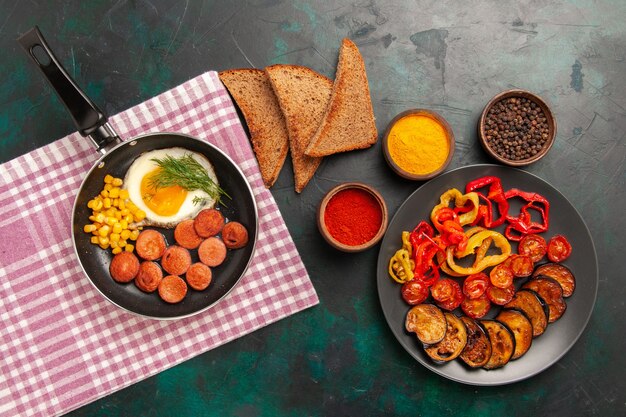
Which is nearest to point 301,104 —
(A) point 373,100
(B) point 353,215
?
(A) point 373,100

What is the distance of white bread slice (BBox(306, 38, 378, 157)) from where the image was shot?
3.98 metres

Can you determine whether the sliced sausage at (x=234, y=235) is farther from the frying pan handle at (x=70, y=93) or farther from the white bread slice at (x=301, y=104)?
the frying pan handle at (x=70, y=93)

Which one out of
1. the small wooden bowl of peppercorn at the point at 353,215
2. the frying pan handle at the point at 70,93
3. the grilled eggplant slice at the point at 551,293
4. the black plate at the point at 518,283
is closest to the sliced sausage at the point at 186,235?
the frying pan handle at the point at 70,93

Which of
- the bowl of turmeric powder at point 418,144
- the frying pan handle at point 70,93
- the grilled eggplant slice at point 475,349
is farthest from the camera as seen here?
the grilled eggplant slice at point 475,349

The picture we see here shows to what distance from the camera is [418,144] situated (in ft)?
12.9

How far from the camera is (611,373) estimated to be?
4301mm

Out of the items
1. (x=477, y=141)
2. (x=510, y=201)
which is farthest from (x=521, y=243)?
(x=477, y=141)

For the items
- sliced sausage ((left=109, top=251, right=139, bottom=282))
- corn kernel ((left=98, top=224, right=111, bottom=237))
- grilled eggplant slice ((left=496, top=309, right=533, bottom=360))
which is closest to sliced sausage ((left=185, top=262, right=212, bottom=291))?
sliced sausage ((left=109, top=251, right=139, bottom=282))

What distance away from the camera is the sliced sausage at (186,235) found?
3.93 metres

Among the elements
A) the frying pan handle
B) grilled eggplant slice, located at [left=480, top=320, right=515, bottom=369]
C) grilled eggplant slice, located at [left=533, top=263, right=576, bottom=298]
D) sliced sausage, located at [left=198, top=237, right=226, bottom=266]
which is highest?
the frying pan handle

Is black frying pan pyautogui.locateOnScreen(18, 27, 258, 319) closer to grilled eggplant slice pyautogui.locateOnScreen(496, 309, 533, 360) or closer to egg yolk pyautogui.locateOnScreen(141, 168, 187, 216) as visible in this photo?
egg yolk pyautogui.locateOnScreen(141, 168, 187, 216)

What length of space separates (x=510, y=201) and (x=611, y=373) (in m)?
1.65

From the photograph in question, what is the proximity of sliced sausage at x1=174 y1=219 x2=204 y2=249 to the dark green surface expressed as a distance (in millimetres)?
707

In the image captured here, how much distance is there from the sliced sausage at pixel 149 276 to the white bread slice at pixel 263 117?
1035 millimetres
